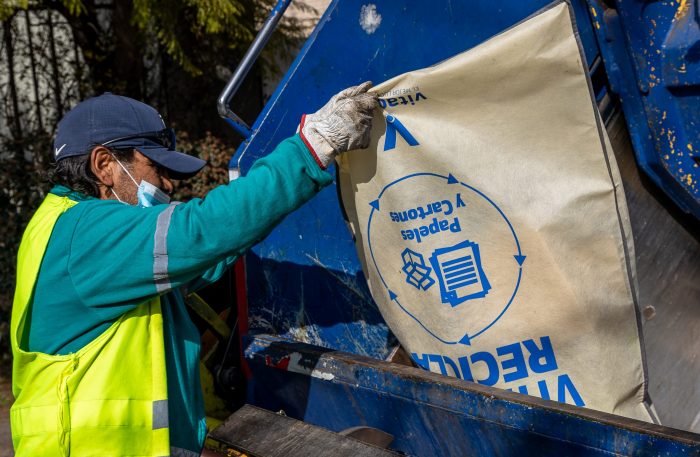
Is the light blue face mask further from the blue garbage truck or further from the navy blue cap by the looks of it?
the blue garbage truck

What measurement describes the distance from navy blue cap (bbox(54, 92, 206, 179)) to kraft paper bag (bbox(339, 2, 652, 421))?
0.48 meters

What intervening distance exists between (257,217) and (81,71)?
4535mm

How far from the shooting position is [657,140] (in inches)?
73.2

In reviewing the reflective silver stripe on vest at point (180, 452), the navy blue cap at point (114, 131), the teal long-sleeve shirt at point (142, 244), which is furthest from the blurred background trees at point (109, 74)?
the reflective silver stripe on vest at point (180, 452)

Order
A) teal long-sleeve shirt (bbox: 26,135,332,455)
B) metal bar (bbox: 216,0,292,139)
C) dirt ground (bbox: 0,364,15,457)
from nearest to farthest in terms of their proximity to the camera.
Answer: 1. teal long-sleeve shirt (bbox: 26,135,332,455)
2. metal bar (bbox: 216,0,292,139)
3. dirt ground (bbox: 0,364,15,457)

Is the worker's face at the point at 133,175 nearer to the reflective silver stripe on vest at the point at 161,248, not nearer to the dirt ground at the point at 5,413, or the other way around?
the reflective silver stripe on vest at the point at 161,248

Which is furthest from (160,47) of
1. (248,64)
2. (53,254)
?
(53,254)

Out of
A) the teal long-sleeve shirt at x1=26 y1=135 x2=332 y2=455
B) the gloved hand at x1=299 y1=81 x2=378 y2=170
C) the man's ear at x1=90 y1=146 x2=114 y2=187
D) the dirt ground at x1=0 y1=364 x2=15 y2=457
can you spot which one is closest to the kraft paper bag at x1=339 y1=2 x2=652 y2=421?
the gloved hand at x1=299 y1=81 x2=378 y2=170

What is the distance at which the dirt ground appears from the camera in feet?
13.3

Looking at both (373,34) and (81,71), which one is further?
(81,71)

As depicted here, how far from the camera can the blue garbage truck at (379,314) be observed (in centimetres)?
176

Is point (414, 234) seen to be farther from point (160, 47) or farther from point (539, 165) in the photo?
point (160, 47)

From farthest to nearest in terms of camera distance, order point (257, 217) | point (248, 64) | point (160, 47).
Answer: point (160, 47) < point (248, 64) < point (257, 217)

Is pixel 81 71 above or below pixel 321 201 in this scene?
above
